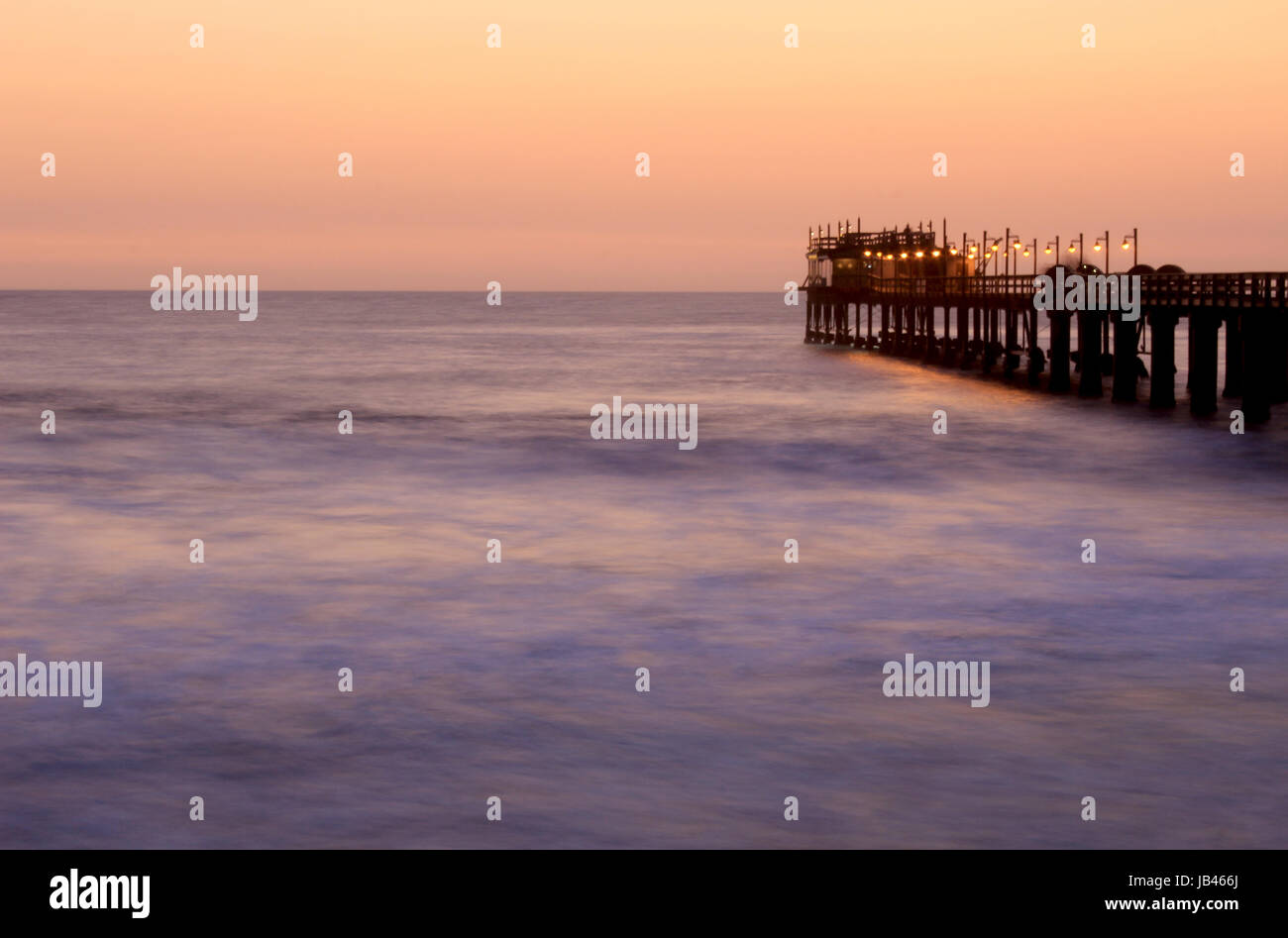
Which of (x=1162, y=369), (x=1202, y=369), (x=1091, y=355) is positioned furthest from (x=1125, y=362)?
(x=1202, y=369)

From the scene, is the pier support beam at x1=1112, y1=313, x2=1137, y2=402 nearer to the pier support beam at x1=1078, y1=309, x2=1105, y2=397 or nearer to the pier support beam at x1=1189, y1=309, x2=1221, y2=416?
the pier support beam at x1=1078, y1=309, x2=1105, y2=397

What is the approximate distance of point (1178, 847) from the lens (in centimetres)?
1135

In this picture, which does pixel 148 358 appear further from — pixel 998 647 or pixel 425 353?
pixel 998 647

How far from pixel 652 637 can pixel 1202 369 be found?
92.2ft

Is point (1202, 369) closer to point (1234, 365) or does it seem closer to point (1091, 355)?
point (1091, 355)

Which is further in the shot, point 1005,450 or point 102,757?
point 1005,450

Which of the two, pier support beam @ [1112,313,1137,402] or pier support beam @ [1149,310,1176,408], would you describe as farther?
pier support beam @ [1112,313,1137,402]

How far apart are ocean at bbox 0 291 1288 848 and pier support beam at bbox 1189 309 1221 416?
4.61 ft

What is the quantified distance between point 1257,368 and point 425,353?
7230 centimetres

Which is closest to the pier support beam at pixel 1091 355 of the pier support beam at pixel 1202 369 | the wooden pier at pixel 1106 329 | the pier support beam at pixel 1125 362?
the wooden pier at pixel 1106 329

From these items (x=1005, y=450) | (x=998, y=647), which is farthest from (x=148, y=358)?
(x=998, y=647)

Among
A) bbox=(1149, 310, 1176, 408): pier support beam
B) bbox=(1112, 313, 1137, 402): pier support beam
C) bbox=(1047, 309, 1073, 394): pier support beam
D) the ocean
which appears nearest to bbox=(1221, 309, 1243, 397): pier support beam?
bbox=(1149, 310, 1176, 408): pier support beam

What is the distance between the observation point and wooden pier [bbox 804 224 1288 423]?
38188mm

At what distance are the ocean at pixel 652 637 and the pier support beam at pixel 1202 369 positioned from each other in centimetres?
141
